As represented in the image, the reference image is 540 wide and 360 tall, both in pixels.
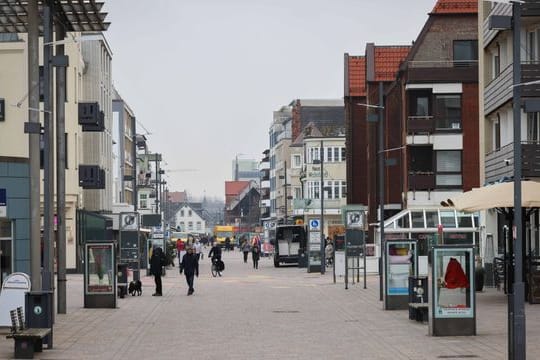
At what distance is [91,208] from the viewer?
7531 centimetres

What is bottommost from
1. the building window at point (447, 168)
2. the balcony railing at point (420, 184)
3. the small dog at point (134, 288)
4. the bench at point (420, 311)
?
the small dog at point (134, 288)

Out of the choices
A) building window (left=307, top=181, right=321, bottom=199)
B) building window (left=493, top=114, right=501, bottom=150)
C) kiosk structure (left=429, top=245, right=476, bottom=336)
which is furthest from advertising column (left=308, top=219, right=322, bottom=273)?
building window (left=307, top=181, right=321, bottom=199)

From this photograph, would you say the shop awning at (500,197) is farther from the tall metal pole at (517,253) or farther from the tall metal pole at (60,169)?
the tall metal pole at (517,253)

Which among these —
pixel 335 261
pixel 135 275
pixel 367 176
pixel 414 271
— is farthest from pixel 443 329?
pixel 367 176

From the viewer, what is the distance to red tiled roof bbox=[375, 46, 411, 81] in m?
77.6

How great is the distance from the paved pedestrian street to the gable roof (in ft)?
161

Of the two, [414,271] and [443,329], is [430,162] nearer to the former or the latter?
[414,271]

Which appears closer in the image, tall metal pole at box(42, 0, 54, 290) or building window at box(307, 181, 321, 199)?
tall metal pole at box(42, 0, 54, 290)

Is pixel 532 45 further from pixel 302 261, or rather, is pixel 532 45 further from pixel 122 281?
pixel 302 261

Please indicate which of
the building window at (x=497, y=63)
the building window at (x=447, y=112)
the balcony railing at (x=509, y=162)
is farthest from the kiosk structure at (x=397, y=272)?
the building window at (x=447, y=112)

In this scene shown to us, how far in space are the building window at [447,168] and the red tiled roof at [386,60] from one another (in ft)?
46.8

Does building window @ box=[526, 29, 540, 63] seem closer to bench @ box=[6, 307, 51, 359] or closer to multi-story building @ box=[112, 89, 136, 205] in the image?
bench @ box=[6, 307, 51, 359]

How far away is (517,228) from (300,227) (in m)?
59.3

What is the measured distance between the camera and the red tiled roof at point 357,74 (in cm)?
8625
